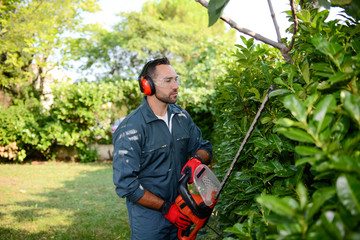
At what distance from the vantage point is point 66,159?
11578mm

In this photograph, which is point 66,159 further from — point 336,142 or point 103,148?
point 336,142

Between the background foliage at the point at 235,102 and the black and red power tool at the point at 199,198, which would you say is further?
the black and red power tool at the point at 199,198

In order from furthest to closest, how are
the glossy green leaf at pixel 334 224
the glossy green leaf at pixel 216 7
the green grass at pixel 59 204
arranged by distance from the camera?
the green grass at pixel 59 204 → the glossy green leaf at pixel 216 7 → the glossy green leaf at pixel 334 224

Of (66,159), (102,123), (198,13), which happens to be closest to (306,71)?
(102,123)

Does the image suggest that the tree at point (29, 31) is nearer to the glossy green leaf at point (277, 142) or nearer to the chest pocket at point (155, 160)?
the chest pocket at point (155, 160)

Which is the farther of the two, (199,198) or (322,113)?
(199,198)

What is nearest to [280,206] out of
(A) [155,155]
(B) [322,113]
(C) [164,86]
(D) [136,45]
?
(B) [322,113]

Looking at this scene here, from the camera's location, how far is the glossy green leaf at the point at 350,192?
0.58m

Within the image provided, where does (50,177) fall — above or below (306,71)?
below

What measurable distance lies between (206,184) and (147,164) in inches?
23.3

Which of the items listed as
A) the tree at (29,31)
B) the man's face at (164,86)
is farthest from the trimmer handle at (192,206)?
the tree at (29,31)

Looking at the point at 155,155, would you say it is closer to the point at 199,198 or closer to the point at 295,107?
the point at 199,198

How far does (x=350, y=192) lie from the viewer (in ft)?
1.93

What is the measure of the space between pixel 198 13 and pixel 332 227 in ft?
105
